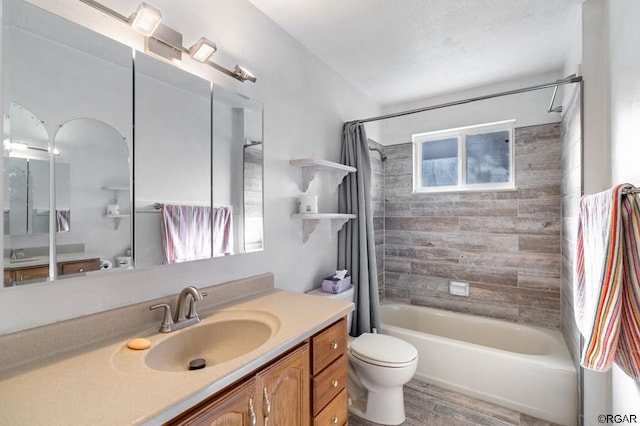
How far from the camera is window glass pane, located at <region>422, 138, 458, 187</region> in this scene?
3041 mm

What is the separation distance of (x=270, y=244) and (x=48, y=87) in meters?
1.23

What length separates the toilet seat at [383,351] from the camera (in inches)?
72.1

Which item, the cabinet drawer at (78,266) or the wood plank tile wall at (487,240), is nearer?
the cabinet drawer at (78,266)

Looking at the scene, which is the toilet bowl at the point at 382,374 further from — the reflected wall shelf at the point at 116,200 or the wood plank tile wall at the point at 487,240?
the reflected wall shelf at the point at 116,200

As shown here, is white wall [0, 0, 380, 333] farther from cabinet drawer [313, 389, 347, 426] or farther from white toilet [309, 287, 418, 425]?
cabinet drawer [313, 389, 347, 426]

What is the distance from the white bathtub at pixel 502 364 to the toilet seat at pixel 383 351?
490 mm

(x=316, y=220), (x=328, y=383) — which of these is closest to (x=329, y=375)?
(x=328, y=383)

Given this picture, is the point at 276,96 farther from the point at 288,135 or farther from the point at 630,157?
the point at 630,157

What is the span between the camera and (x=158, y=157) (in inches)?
50.7

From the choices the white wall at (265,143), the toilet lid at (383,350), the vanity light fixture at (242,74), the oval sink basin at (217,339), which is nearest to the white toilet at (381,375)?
the toilet lid at (383,350)

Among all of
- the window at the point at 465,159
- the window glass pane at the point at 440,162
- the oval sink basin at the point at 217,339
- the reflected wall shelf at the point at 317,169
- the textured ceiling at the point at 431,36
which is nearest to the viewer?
the oval sink basin at the point at 217,339

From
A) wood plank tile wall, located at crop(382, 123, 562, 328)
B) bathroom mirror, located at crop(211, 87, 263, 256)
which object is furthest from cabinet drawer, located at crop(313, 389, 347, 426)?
wood plank tile wall, located at crop(382, 123, 562, 328)

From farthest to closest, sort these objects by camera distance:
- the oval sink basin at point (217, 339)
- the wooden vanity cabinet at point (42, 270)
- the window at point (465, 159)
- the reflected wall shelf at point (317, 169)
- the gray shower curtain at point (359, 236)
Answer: the window at point (465, 159)
the gray shower curtain at point (359, 236)
the reflected wall shelf at point (317, 169)
the oval sink basin at point (217, 339)
the wooden vanity cabinet at point (42, 270)

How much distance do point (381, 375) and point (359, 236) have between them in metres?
1.02
